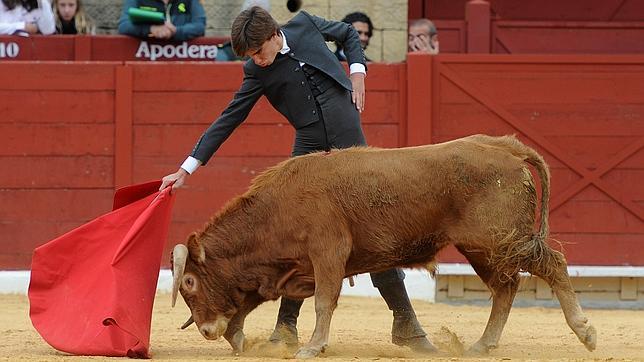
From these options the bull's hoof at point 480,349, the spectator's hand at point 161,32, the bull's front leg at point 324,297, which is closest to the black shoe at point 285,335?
the bull's front leg at point 324,297

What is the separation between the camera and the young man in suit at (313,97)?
→ 619cm

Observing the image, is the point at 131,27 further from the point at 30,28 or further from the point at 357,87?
the point at 357,87

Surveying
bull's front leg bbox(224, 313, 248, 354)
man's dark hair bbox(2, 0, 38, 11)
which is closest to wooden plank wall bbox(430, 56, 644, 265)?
man's dark hair bbox(2, 0, 38, 11)

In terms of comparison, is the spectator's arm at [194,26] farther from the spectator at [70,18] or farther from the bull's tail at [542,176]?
the bull's tail at [542,176]

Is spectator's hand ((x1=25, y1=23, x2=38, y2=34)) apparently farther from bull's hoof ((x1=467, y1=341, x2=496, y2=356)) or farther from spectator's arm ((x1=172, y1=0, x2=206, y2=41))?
bull's hoof ((x1=467, y1=341, x2=496, y2=356))

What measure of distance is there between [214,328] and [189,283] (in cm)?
22

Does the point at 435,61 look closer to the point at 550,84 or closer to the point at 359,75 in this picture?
the point at 550,84

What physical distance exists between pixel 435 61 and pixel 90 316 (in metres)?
3.89

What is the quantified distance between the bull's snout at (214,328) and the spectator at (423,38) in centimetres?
414

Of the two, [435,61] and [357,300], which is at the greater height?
[435,61]

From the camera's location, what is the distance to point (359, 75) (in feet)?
20.3

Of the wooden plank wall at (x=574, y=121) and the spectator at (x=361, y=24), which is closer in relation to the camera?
the wooden plank wall at (x=574, y=121)

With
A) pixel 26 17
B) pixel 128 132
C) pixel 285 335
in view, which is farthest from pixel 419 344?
pixel 26 17

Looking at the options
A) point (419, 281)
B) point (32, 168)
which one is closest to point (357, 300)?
point (419, 281)
